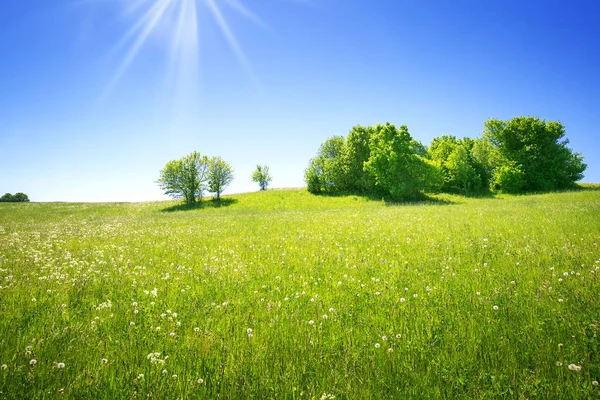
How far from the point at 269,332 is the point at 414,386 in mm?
2009

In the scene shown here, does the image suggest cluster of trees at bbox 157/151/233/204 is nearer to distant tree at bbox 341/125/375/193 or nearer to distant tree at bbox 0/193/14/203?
distant tree at bbox 341/125/375/193

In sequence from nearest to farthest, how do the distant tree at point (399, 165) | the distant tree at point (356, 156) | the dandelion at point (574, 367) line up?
1. the dandelion at point (574, 367)
2. the distant tree at point (399, 165)
3. the distant tree at point (356, 156)

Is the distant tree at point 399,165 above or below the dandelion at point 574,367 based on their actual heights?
above

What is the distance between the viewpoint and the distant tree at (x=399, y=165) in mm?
42594

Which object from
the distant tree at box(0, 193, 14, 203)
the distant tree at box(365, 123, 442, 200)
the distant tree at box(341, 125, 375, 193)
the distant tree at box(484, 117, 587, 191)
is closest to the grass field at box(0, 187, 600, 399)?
the distant tree at box(365, 123, 442, 200)

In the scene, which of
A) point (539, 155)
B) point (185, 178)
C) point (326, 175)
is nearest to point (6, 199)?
point (185, 178)

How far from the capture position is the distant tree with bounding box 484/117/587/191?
48.8 meters

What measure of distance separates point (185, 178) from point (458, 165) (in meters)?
58.3

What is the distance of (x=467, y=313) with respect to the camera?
4145 mm

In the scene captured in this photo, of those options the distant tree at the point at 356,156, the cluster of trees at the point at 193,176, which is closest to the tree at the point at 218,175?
the cluster of trees at the point at 193,176

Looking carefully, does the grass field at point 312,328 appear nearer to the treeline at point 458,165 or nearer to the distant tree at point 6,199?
the treeline at point 458,165

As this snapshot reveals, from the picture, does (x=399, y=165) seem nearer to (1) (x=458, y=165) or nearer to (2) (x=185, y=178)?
(1) (x=458, y=165)

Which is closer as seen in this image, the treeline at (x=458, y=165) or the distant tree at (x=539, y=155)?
the treeline at (x=458, y=165)

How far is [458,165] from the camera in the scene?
52.5 meters
